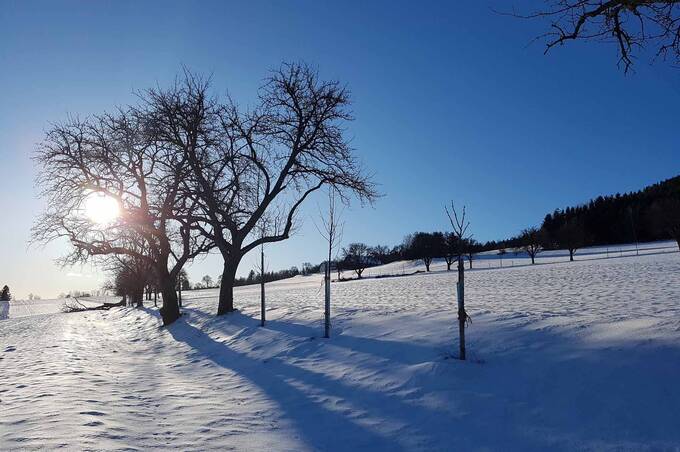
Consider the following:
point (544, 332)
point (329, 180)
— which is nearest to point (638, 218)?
point (329, 180)

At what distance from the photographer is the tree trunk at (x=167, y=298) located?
20.9 metres

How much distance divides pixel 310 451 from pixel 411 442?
1.10 m

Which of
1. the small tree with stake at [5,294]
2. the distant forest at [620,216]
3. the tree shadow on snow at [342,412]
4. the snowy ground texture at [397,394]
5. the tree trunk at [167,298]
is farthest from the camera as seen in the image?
the small tree with stake at [5,294]

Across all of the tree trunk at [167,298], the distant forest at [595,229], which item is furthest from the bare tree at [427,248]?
the tree trunk at [167,298]

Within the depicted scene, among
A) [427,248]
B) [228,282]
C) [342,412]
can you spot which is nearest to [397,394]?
[342,412]

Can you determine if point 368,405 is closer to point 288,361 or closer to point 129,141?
point 288,361

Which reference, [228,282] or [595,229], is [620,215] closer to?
[595,229]

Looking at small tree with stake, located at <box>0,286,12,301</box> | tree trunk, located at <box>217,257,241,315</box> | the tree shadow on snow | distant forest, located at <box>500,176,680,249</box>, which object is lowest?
small tree with stake, located at <box>0,286,12,301</box>

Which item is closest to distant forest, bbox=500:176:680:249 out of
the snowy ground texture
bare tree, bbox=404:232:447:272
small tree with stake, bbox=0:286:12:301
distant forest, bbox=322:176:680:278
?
distant forest, bbox=322:176:680:278

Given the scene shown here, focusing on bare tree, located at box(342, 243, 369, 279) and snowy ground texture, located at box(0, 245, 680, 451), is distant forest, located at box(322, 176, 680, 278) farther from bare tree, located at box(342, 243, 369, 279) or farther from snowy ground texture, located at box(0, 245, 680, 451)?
snowy ground texture, located at box(0, 245, 680, 451)

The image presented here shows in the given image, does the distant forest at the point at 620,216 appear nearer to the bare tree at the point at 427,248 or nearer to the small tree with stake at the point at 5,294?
the bare tree at the point at 427,248

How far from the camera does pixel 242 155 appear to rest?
1877 cm

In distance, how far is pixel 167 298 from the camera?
21062 millimetres

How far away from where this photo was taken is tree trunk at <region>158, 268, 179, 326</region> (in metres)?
20.9
